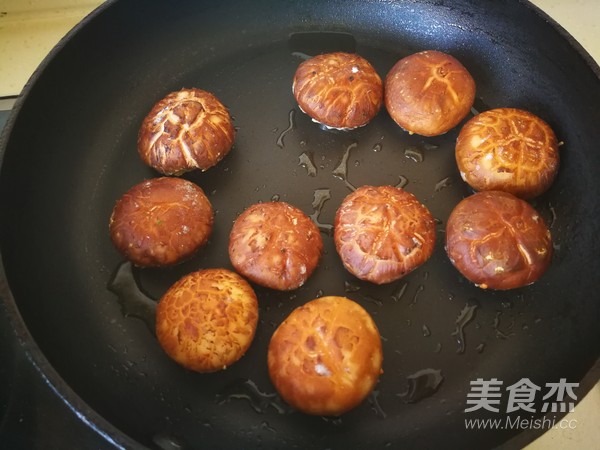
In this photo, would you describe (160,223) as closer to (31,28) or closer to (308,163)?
(308,163)

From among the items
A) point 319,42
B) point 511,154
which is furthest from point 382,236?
point 319,42

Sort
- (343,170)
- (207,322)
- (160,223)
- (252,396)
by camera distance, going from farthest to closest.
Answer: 1. (343,170)
2. (160,223)
3. (252,396)
4. (207,322)

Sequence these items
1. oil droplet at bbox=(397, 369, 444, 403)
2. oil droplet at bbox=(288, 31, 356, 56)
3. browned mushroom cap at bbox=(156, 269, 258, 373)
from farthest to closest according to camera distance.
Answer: oil droplet at bbox=(288, 31, 356, 56) → oil droplet at bbox=(397, 369, 444, 403) → browned mushroom cap at bbox=(156, 269, 258, 373)

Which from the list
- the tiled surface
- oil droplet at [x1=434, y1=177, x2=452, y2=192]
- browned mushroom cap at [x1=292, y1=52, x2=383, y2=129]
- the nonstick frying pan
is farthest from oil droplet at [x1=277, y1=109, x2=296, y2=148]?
the tiled surface

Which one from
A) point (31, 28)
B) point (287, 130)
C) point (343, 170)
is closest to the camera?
point (343, 170)

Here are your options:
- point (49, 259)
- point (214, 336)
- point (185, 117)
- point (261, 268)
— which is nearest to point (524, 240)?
point (261, 268)

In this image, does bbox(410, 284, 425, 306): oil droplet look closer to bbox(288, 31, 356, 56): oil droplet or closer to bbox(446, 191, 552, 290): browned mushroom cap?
bbox(446, 191, 552, 290): browned mushroom cap
